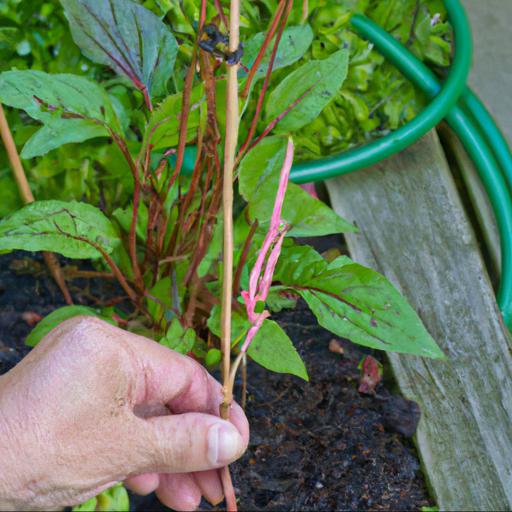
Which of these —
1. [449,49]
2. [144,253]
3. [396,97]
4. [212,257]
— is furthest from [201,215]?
[449,49]

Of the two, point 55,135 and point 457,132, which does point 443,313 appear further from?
point 55,135

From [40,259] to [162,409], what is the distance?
17.3 inches

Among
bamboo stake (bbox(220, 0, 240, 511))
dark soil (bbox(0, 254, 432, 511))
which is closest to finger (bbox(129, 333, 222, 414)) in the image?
bamboo stake (bbox(220, 0, 240, 511))

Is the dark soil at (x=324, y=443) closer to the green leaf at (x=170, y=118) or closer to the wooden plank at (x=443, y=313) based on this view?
the wooden plank at (x=443, y=313)

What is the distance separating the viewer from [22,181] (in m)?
0.86

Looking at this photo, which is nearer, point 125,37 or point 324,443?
point 125,37

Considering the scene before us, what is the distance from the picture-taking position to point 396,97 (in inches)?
44.1

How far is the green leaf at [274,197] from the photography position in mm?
760

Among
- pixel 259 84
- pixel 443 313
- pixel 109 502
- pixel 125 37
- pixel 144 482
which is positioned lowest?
pixel 109 502

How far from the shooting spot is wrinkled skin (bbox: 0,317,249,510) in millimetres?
604

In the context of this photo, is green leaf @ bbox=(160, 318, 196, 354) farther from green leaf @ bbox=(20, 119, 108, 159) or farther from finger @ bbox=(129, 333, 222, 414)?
green leaf @ bbox=(20, 119, 108, 159)

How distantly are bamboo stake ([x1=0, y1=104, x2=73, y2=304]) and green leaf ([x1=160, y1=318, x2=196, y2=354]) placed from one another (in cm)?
23

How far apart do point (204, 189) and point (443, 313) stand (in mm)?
409

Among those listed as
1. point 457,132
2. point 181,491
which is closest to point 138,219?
point 181,491
